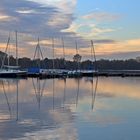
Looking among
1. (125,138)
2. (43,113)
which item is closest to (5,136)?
(125,138)

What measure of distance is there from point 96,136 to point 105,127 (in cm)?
275

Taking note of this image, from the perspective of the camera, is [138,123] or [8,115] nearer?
[138,123]

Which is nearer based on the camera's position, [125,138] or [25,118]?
[125,138]

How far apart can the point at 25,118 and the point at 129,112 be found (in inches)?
308

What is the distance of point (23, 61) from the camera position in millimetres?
195375

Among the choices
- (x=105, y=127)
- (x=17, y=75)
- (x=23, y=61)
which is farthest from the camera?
(x=23, y=61)

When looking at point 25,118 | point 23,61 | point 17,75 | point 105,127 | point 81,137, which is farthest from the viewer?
point 23,61

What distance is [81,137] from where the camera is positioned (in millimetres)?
18281

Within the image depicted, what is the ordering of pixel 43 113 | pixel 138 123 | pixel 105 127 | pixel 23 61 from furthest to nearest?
1. pixel 23 61
2. pixel 43 113
3. pixel 138 123
4. pixel 105 127

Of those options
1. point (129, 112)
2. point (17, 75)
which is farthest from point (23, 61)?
point (129, 112)

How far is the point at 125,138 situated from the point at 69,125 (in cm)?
424

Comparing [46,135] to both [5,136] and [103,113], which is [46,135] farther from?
[103,113]

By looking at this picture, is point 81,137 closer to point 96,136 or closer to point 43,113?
point 96,136

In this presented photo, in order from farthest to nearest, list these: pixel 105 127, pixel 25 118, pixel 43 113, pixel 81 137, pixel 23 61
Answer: pixel 23 61
pixel 43 113
pixel 25 118
pixel 105 127
pixel 81 137
